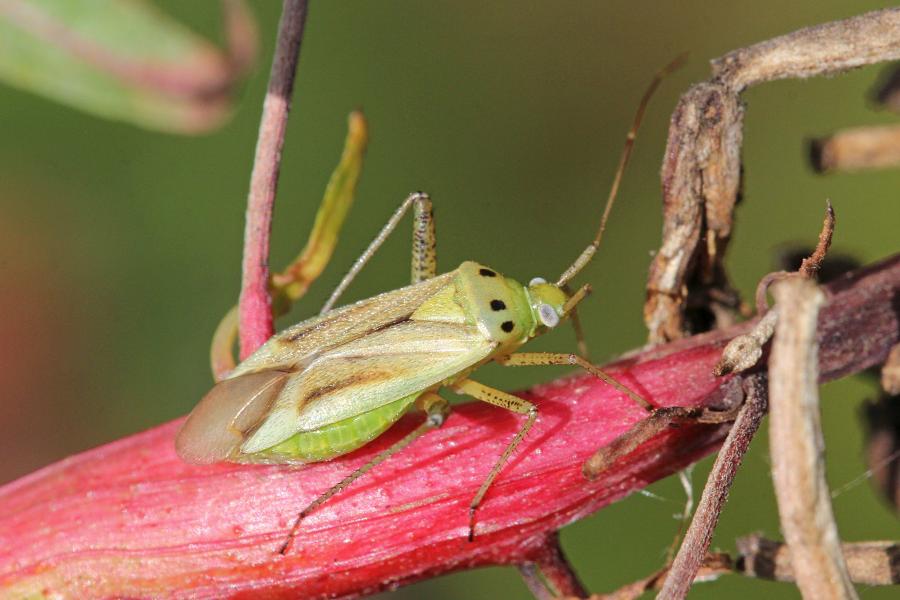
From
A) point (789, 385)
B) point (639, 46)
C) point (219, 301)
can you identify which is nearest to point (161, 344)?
point (219, 301)

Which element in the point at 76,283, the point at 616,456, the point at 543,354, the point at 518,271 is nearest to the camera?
the point at 616,456

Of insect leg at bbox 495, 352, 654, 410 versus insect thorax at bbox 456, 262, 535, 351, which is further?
insect thorax at bbox 456, 262, 535, 351

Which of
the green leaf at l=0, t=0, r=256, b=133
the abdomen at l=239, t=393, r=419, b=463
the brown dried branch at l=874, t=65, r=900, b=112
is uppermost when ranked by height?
the green leaf at l=0, t=0, r=256, b=133

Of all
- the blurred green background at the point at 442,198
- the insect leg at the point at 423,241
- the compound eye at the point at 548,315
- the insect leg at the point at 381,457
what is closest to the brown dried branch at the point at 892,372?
the insect leg at the point at 381,457

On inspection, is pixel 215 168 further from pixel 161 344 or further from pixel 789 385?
pixel 789 385

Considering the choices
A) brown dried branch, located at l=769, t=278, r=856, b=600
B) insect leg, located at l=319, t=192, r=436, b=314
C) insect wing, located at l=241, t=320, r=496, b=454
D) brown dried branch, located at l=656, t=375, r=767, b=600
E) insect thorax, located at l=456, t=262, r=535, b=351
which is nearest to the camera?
brown dried branch, located at l=769, t=278, r=856, b=600

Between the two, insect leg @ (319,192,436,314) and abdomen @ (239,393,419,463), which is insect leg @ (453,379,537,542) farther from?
insect leg @ (319,192,436,314)

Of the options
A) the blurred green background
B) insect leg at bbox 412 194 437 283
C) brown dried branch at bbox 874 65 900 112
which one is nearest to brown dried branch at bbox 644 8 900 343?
brown dried branch at bbox 874 65 900 112

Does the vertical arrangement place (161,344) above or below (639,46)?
below

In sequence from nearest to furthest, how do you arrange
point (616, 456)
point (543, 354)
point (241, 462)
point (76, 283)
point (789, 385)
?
1. point (789, 385)
2. point (616, 456)
3. point (241, 462)
4. point (543, 354)
5. point (76, 283)
